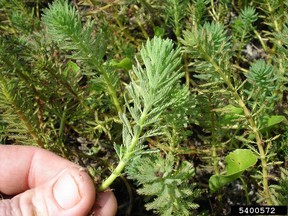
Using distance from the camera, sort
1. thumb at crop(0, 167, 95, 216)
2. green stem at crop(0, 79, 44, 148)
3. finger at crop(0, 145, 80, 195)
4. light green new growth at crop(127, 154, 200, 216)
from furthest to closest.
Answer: finger at crop(0, 145, 80, 195) < green stem at crop(0, 79, 44, 148) < thumb at crop(0, 167, 95, 216) < light green new growth at crop(127, 154, 200, 216)

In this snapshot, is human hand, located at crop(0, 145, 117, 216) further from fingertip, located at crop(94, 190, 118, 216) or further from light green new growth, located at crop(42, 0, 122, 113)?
light green new growth, located at crop(42, 0, 122, 113)

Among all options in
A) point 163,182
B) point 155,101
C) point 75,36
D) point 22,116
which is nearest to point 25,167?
point 22,116

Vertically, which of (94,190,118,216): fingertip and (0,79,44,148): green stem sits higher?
(0,79,44,148): green stem

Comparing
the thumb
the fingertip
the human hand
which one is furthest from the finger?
the fingertip

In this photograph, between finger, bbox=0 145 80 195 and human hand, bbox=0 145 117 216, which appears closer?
human hand, bbox=0 145 117 216

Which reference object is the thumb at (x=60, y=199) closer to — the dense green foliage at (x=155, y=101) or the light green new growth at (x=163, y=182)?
the dense green foliage at (x=155, y=101)

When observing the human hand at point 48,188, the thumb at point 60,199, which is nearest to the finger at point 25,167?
the human hand at point 48,188

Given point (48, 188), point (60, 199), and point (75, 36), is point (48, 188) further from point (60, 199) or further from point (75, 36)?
point (75, 36)
